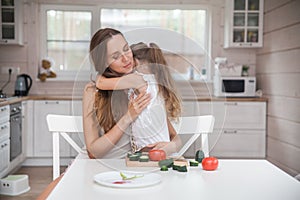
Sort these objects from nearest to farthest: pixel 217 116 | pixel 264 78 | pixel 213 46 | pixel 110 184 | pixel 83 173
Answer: pixel 110 184 < pixel 83 173 < pixel 217 116 < pixel 264 78 < pixel 213 46

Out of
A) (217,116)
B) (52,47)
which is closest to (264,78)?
(52,47)

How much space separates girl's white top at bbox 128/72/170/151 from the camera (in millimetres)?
1336

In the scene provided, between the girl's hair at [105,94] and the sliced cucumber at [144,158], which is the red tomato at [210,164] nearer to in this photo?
the sliced cucumber at [144,158]

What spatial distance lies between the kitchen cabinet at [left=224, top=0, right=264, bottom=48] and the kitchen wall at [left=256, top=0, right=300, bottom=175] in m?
0.08

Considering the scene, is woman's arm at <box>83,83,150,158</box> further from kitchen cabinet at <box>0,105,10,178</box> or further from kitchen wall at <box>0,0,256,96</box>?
kitchen wall at <box>0,0,256,96</box>

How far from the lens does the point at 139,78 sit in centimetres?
134

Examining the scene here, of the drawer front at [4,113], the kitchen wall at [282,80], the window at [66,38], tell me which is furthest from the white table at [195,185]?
the window at [66,38]

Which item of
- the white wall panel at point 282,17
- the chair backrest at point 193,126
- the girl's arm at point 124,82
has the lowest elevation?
the chair backrest at point 193,126

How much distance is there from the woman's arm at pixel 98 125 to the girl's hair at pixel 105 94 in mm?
Answer: 21

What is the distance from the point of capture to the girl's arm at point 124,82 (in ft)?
4.38

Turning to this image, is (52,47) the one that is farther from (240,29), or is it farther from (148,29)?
(148,29)

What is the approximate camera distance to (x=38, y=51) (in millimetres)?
4730

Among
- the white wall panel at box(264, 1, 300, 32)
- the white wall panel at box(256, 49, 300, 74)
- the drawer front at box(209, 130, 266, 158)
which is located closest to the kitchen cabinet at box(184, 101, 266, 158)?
the drawer front at box(209, 130, 266, 158)

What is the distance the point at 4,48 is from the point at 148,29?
12.2ft
